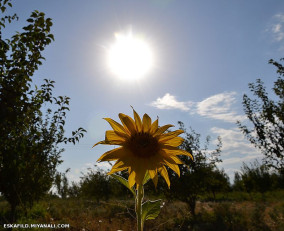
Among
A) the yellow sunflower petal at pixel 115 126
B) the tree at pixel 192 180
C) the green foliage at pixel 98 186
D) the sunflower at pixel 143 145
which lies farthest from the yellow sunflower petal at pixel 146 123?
the green foliage at pixel 98 186

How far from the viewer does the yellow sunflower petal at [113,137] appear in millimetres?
1346

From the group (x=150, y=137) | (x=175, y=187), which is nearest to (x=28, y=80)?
(x=150, y=137)

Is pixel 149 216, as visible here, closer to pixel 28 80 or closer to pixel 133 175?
pixel 133 175

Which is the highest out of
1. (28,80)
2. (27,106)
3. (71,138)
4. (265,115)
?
(265,115)

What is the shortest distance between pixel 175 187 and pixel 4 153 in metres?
7.22

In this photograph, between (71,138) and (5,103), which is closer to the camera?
(5,103)

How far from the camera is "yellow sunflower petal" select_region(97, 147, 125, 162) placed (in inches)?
50.1

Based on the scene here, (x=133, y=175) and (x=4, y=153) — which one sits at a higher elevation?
(x=4, y=153)

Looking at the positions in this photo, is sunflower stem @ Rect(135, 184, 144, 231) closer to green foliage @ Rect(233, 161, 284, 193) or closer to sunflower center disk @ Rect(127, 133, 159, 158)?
sunflower center disk @ Rect(127, 133, 159, 158)

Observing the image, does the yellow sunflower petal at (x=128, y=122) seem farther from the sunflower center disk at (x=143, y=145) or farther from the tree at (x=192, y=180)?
the tree at (x=192, y=180)

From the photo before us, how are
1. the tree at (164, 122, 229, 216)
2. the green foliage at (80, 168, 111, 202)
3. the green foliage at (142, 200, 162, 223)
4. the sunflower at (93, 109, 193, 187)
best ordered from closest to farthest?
the green foliage at (142, 200, 162, 223) → the sunflower at (93, 109, 193, 187) → the tree at (164, 122, 229, 216) → the green foliage at (80, 168, 111, 202)

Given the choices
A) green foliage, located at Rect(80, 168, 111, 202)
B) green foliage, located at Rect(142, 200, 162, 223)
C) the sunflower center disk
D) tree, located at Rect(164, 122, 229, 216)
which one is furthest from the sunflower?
green foliage, located at Rect(80, 168, 111, 202)

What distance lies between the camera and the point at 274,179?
22.5 metres

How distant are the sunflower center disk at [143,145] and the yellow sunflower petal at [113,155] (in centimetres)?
8
